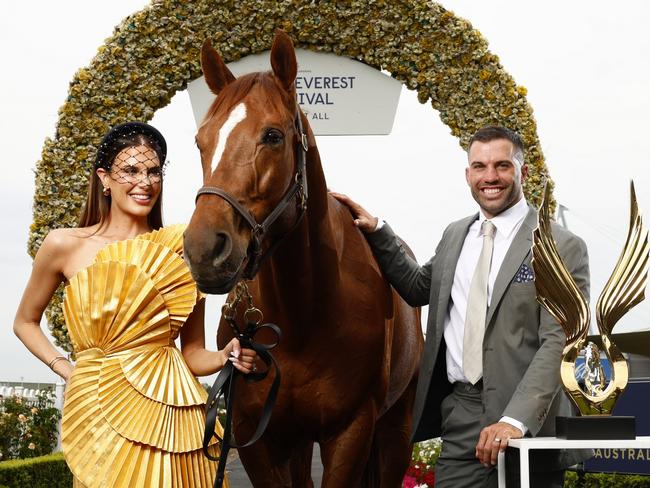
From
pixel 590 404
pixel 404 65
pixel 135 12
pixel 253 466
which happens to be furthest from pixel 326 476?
pixel 135 12

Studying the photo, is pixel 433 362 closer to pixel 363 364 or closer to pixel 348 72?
pixel 363 364

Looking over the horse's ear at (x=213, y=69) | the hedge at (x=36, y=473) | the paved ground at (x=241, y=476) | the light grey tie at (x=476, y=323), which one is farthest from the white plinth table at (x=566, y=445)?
the paved ground at (x=241, y=476)

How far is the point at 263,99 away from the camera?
9.39ft

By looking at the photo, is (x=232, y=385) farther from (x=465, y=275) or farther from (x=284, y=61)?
(x=284, y=61)

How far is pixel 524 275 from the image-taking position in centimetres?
318

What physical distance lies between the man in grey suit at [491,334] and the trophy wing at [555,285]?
0.89 ft

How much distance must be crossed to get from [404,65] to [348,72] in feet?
1.48

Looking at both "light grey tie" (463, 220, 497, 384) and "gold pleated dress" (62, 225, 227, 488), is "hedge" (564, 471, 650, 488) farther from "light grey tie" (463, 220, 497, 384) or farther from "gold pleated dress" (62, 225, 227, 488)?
"gold pleated dress" (62, 225, 227, 488)

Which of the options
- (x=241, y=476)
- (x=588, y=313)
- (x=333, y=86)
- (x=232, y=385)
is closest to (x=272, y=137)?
(x=232, y=385)

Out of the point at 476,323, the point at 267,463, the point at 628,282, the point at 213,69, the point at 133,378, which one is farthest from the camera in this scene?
the point at 267,463

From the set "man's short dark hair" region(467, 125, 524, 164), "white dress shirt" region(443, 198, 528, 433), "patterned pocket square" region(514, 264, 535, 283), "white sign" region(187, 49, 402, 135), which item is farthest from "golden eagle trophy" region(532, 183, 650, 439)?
"white sign" region(187, 49, 402, 135)

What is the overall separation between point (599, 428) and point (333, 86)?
439 centimetres

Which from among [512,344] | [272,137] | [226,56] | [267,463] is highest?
[226,56]

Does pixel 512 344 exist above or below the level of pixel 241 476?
above
